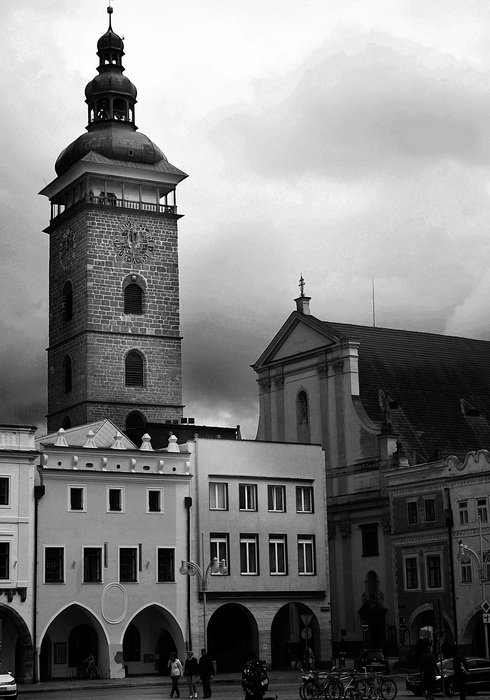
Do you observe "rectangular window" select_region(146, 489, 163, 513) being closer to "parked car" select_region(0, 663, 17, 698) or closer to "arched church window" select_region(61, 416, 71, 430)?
"parked car" select_region(0, 663, 17, 698)

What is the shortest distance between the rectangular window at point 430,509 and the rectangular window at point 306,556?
5.99m

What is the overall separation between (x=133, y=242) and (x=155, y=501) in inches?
1173

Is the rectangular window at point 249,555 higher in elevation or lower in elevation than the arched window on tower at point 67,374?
lower

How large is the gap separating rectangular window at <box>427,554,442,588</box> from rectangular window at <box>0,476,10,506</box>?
2152 cm

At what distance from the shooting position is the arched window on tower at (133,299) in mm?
91812

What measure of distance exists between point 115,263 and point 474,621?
37146 millimetres

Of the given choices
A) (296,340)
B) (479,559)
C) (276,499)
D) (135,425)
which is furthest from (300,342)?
(479,559)

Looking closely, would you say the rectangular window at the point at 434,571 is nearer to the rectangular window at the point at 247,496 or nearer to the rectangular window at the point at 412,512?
the rectangular window at the point at 412,512

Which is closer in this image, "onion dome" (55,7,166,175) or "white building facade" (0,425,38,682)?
"white building facade" (0,425,38,682)

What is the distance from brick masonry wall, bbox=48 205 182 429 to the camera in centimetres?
8962

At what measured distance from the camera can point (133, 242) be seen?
303 ft

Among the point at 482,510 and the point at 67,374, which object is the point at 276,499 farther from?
the point at 67,374

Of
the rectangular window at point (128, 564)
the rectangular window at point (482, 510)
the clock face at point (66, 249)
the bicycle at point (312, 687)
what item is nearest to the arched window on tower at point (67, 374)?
the clock face at point (66, 249)

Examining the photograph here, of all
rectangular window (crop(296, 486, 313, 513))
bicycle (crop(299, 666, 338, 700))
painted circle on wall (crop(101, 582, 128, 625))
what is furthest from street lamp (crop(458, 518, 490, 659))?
bicycle (crop(299, 666, 338, 700))
